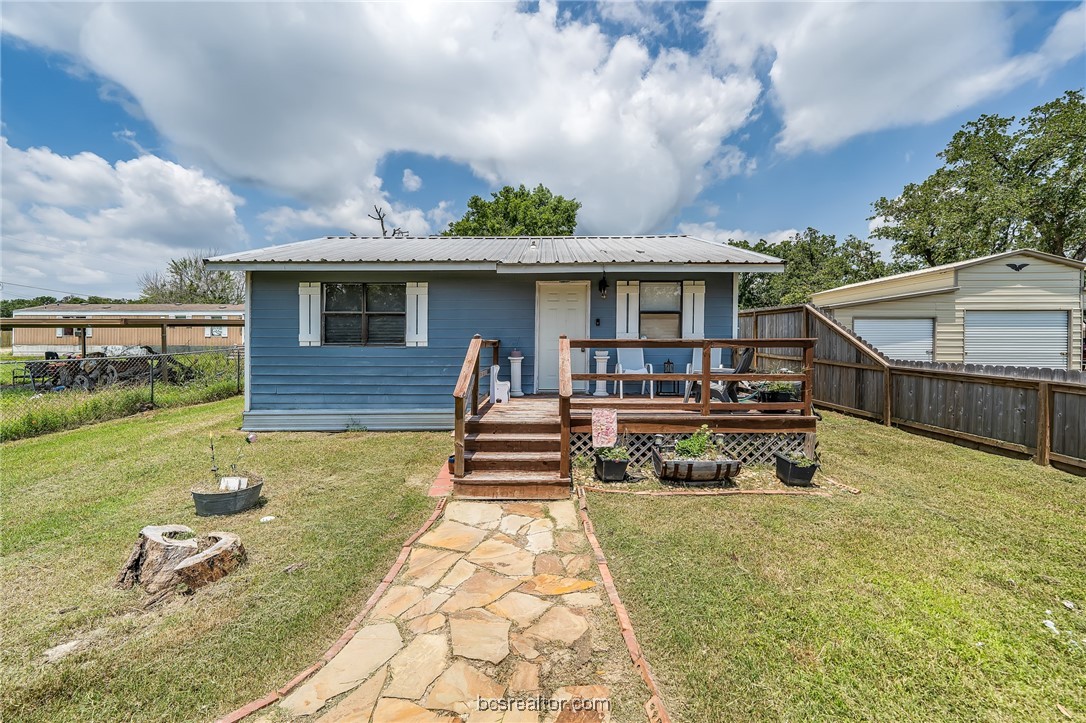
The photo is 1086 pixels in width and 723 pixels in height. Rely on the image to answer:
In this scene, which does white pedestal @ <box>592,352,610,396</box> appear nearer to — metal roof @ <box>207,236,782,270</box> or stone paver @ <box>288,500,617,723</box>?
metal roof @ <box>207,236,782,270</box>

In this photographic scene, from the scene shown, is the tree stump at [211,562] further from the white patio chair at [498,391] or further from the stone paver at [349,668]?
the white patio chair at [498,391]

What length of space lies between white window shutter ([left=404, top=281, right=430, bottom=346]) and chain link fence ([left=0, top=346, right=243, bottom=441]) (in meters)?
5.54

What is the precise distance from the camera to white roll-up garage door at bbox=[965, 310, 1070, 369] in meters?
9.40

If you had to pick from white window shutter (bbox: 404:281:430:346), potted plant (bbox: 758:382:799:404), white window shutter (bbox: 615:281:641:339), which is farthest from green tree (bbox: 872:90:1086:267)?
white window shutter (bbox: 404:281:430:346)

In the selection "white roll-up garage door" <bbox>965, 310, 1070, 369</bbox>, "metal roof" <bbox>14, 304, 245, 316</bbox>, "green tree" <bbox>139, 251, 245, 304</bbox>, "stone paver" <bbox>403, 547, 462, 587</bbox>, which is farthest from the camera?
"green tree" <bbox>139, 251, 245, 304</bbox>

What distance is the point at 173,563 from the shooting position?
2.72m

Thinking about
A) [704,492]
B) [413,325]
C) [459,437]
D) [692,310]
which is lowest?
[704,492]

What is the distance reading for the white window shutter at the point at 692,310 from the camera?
6926mm

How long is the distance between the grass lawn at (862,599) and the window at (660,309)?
11.4 ft

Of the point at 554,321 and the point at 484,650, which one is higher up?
the point at 554,321

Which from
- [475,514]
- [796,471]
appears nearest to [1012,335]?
[796,471]

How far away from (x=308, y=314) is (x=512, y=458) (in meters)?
5.10

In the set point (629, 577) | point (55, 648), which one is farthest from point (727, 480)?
point (55, 648)

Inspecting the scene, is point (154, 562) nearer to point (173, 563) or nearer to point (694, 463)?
point (173, 563)
